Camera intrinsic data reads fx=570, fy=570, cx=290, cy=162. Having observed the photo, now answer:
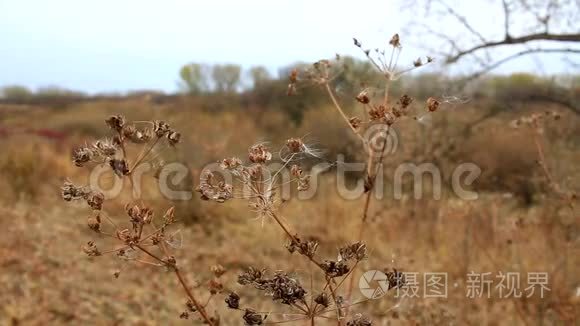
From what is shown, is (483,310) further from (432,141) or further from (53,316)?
(432,141)

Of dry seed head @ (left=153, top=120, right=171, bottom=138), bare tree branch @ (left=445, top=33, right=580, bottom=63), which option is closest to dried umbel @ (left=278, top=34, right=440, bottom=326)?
dry seed head @ (left=153, top=120, right=171, bottom=138)

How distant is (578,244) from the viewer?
3.26m

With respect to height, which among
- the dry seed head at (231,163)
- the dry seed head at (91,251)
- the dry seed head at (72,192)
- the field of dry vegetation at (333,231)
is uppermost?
the dry seed head at (231,163)

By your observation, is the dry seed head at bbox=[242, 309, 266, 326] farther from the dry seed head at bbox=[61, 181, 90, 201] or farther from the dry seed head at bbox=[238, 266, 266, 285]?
the dry seed head at bbox=[61, 181, 90, 201]

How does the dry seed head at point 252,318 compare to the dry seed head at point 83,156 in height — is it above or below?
below

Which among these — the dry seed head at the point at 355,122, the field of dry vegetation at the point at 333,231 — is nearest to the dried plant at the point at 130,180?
the field of dry vegetation at the point at 333,231

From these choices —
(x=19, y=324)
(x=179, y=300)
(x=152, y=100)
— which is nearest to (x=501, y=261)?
(x=179, y=300)

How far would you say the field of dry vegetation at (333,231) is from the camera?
373 cm

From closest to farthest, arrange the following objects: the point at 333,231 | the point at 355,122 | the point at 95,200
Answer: the point at 95,200, the point at 355,122, the point at 333,231

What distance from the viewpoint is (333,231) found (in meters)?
6.91

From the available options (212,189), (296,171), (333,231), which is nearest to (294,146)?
(296,171)

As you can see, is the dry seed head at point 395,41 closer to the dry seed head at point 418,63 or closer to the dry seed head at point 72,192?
the dry seed head at point 418,63

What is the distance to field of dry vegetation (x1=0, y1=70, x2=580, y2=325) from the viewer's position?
373 centimetres

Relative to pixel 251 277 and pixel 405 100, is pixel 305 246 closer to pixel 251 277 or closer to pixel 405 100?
pixel 251 277
